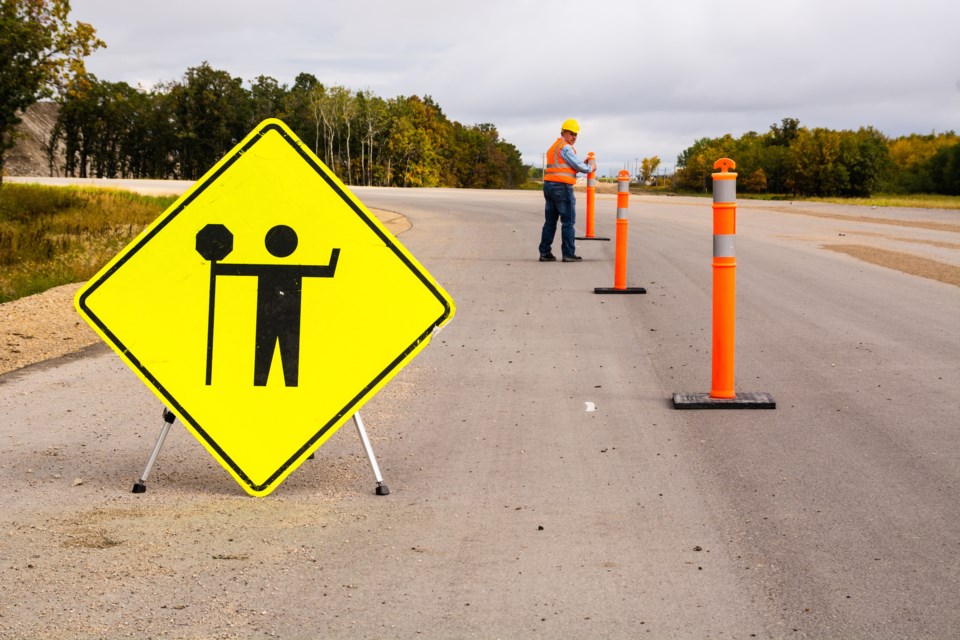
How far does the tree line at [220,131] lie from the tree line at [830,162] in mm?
36493

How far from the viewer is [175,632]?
382 cm

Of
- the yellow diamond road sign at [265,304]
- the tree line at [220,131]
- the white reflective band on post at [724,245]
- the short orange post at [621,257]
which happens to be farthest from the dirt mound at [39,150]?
the yellow diamond road sign at [265,304]

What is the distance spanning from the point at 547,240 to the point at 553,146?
1.38 metres

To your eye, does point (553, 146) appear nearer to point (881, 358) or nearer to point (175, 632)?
point (881, 358)

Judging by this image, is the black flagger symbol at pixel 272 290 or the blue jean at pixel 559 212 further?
the blue jean at pixel 559 212

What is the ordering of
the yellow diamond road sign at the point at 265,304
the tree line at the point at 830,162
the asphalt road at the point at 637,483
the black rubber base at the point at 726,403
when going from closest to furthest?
the asphalt road at the point at 637,483 < the yellow diamond road sign at the point at 265,304 < the black rubber base at the point at 726,403 < the tree line at the point at 830,162

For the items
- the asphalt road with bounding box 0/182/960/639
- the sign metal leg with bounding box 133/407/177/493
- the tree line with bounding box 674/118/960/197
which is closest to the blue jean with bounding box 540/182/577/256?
the asphalt road with bounding box 0/182/960/639

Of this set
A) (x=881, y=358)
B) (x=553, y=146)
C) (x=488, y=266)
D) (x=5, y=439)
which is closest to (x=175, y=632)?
(x=5, y=439)

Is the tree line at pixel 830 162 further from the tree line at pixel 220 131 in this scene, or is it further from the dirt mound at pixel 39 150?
the dirt mound at pixel 39 150

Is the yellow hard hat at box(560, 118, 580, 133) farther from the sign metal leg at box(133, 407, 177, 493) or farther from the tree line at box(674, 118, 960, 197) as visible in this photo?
the tree line at box(674, 118, 960, 197)

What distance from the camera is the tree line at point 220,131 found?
338ft

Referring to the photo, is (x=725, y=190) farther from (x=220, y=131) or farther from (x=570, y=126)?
(x=220, y=131)

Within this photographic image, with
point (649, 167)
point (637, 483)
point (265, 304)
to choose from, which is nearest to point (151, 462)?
point (265, 304)

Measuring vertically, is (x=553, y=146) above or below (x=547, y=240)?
above
